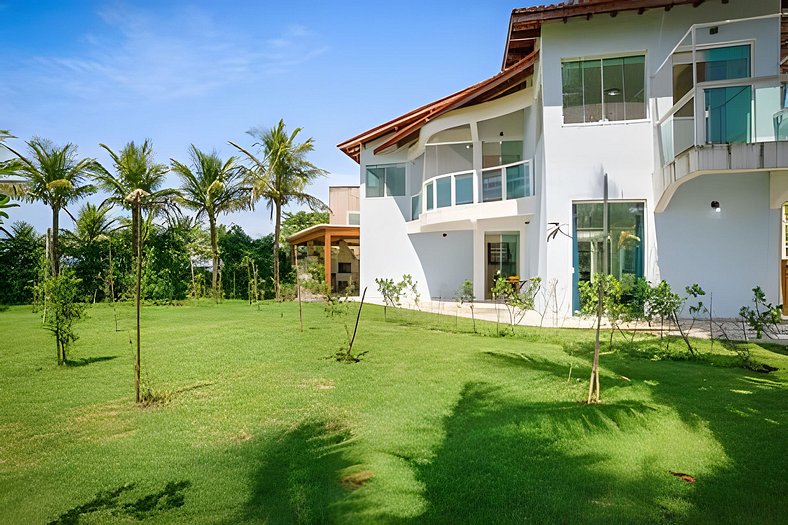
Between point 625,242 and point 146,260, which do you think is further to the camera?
point 146,260

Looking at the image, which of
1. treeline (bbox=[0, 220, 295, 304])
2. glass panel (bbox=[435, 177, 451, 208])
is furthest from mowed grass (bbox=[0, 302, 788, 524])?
treeline (bbox=[0, 220, 295, 304])

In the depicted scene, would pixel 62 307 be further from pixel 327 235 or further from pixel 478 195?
pixel 327 235

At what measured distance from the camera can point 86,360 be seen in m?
8.46

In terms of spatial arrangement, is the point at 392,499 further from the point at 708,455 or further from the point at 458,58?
the point at 458,58

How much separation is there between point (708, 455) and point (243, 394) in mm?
4937

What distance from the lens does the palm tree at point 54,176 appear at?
2197cm

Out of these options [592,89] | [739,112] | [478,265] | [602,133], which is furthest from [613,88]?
[478,265]

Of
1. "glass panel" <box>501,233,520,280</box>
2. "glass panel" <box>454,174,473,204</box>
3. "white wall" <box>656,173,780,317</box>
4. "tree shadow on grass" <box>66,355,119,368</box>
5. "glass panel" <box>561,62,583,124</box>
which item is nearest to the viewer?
"tree shadow on grass" <box>66,355,119,368</box>

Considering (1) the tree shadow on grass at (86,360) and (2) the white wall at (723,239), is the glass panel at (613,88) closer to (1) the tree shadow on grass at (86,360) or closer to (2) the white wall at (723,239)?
(2) the white wall at (723,239)

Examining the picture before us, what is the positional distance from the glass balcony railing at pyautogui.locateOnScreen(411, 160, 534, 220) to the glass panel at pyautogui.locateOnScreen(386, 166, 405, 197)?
9.76 feet

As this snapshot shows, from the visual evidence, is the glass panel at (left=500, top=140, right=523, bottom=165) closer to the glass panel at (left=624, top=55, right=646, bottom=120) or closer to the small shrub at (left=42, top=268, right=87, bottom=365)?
the glass panel at (left=624, top=55, right=646, bottom=120)

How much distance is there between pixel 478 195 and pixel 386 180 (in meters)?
→ 6.28

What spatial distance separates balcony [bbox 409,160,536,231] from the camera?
17016 mm

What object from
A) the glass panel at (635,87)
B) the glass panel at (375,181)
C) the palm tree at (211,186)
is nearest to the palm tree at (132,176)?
the palm tree at (211,186)
